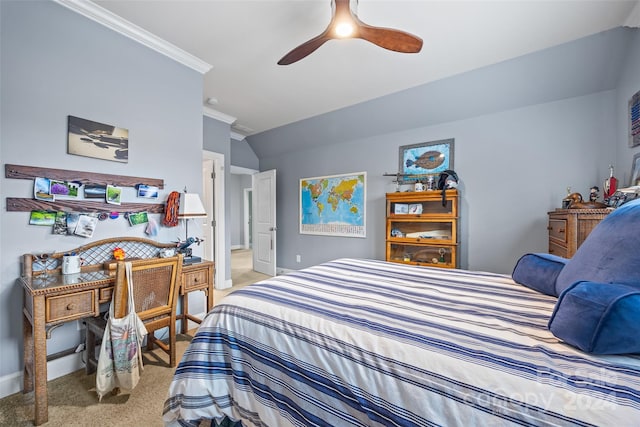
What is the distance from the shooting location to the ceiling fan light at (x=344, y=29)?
5.34ft

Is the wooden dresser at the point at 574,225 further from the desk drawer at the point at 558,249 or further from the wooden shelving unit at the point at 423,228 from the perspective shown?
the wooden shelving unit at the point at 423,228

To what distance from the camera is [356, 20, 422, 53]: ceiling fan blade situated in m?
1.63

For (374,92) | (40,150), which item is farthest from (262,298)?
(374,92)

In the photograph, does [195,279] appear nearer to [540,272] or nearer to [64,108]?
[64,108]

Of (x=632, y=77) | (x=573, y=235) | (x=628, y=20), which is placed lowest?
(x=573, y=235)

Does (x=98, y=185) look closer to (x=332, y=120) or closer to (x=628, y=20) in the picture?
(x=332, y=120)

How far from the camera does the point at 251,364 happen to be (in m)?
1.11

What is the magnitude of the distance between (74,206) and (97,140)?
0.55 metres

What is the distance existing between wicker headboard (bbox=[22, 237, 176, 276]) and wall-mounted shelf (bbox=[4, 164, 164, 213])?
0.89ft

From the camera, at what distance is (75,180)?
1.97 meters

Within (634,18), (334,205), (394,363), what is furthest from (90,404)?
(634,18)

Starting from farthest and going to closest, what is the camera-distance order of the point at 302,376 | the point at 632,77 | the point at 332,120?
1. the point at 332,120
2. the point at 632,77
3. the point at 302,376

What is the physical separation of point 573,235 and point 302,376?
232 cm

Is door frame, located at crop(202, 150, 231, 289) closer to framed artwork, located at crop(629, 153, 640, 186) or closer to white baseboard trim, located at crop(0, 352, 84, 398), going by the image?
white baseboard trim, located at crop(0, 352, 84, 398)
